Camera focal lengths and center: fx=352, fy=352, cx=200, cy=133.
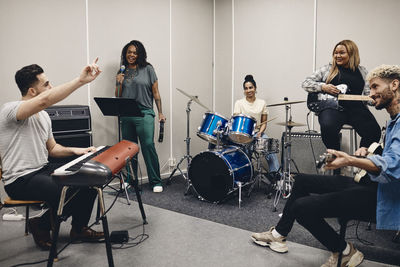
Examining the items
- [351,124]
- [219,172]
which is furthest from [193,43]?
[351,124]

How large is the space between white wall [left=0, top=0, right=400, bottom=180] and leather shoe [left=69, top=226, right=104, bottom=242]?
1767 millimetres

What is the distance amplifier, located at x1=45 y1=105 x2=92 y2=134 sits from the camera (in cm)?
358

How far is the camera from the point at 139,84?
438 cm

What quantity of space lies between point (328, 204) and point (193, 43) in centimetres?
414

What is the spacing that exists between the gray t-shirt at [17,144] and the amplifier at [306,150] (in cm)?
312

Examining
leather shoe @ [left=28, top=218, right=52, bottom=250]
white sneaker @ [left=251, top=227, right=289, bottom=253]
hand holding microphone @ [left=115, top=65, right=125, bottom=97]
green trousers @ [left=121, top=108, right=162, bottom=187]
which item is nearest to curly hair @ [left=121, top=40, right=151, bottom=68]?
hand holding microphone @ [left=115, top=65, right=125, bottom=97]

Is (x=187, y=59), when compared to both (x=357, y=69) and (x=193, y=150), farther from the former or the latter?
(x=357, y=69)

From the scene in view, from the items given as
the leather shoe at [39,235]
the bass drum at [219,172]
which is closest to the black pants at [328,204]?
the bass drum at [219,172]

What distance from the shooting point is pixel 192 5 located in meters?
5.61

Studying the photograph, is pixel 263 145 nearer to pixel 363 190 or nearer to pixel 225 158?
pixel 225 158

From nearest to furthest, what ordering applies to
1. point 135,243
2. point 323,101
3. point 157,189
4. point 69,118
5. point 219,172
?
point 135,243 → point 323,101 → point 69,118 → point 219,172 → point 157,189

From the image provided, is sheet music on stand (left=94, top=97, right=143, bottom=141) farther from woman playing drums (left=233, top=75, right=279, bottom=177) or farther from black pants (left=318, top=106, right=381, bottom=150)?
black pants (left=318, top=106, right=381, bottom=150)

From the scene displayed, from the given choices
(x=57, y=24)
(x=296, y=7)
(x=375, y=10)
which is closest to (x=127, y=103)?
(x=57, y=24)

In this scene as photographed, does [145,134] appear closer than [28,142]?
No
